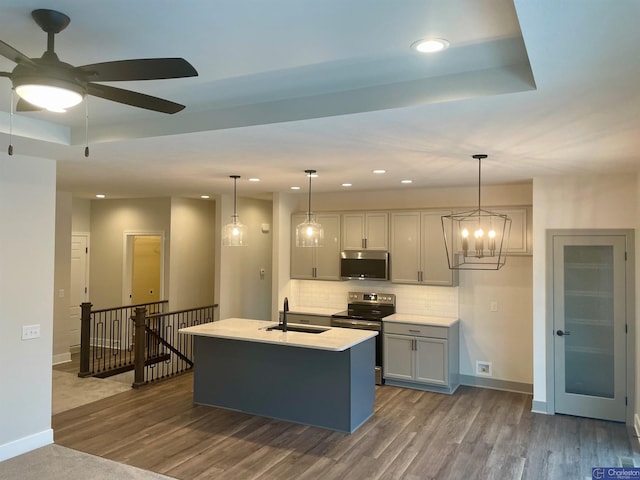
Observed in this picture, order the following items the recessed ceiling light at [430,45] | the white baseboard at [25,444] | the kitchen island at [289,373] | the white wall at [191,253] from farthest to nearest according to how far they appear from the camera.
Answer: the white wall at [191,253] → the kitchen island at [289,373] → the white baseboard at [25,444] → the recessed ceiling light at [430,45]

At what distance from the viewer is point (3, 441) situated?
14.3 feet

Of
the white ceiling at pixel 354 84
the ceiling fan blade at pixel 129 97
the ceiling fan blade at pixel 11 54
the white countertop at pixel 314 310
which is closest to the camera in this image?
the ceiling fan blade at pixel 11 54

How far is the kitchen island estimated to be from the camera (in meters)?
5.03

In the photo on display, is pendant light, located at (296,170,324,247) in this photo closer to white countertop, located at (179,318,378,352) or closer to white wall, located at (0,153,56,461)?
white countertop, located at (179,318,378,352)

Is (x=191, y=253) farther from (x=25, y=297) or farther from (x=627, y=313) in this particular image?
(x=627, y=313)

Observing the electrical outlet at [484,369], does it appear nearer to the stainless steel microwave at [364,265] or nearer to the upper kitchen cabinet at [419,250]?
the upper kitchen cabinet at [419,250]

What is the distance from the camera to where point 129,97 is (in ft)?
7.23

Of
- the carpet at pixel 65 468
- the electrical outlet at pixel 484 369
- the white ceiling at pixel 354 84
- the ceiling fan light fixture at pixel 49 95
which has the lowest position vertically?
the carpet at pixel 65 468

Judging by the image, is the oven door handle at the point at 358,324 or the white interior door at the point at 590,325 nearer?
the white interior door at the point at 590,325

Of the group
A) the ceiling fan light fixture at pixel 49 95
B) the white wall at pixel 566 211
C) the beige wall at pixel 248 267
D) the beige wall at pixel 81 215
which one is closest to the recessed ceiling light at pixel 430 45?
the ceiling fan light fixture at pixel 49 95

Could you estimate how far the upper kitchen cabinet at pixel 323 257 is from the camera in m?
7.45

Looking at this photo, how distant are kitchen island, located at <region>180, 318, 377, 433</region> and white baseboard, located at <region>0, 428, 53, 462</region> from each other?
166 centimetres

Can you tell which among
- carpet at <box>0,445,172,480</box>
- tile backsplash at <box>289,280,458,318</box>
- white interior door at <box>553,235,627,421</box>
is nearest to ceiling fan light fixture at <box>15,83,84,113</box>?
carpet at <box>0,445,172,480</box>

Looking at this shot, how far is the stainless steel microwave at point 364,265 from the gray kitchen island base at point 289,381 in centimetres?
163
